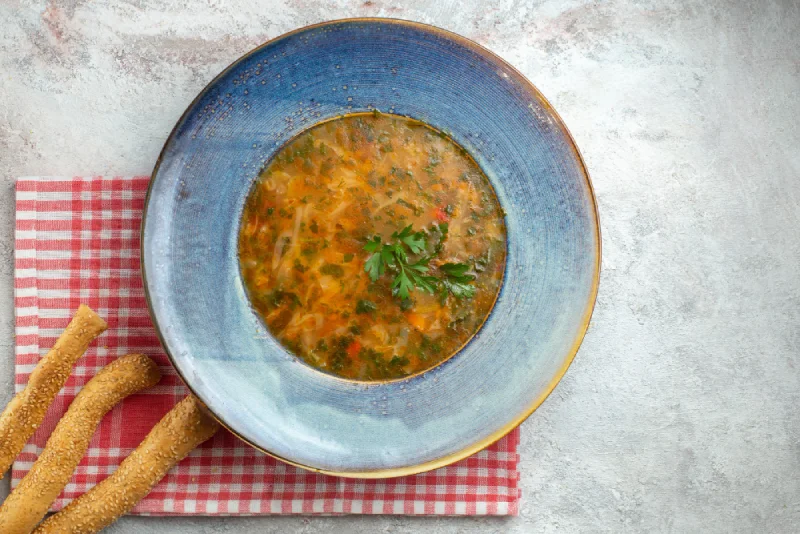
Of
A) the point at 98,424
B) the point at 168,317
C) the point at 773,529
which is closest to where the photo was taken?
the point at 168,317

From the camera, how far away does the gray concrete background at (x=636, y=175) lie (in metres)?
3.62

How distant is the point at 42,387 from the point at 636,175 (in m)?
3.17

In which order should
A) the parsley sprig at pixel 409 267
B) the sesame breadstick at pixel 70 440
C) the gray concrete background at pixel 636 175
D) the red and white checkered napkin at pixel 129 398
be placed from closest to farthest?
the parsley sprig at pixel 409 267 < the sesame breadstick at pixel 70 440 < the red and white checkered napkin at pixel 129 398 < the gray concrete background at pixel 636 175

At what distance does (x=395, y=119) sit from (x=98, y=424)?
6.92 feet

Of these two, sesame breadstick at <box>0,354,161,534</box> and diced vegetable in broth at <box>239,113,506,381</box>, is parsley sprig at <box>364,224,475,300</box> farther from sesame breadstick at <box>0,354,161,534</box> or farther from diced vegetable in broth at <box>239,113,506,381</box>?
sesame breadstick at <box>0,354,161,534</box>

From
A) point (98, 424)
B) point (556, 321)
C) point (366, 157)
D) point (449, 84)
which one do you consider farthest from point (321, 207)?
point (98, 424)

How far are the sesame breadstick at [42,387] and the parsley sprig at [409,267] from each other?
141 cm

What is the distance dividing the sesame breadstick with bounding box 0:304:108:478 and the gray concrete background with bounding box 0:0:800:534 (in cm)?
35

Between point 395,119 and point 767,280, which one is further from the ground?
point 395,119

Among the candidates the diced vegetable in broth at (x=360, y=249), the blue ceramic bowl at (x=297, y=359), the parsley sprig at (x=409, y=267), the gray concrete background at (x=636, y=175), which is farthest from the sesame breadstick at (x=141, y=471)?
the parsley sprig at (x=409, y=267)

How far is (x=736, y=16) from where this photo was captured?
3738mm

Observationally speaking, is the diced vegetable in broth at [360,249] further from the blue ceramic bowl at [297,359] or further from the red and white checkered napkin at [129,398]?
the red and white checkered napkin at [129,398]

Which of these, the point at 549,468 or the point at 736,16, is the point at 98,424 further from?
the point at 736,16

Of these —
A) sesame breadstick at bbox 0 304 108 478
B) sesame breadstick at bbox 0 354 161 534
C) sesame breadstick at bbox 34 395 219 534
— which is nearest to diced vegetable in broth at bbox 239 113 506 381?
sesame breadstick at bbox 34 395 219 534
